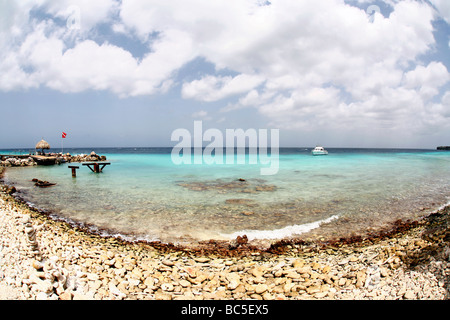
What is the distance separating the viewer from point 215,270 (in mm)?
5754

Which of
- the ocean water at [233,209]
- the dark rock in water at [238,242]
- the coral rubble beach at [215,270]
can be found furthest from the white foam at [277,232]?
the coral rubble beach at [215,270]

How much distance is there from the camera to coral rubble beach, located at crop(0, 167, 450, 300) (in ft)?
14.1

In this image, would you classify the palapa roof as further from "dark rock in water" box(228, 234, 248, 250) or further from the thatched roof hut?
"dark rock in water" box(228, 234, 248, 250)

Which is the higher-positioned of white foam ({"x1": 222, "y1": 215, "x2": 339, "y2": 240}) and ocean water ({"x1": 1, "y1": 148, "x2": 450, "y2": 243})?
ocean water ({"x1": 1, "y1": 148, "x2": 450, "y2": 243})

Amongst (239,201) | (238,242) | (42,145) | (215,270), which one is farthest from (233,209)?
(42,145)

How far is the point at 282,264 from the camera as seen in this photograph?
594cm

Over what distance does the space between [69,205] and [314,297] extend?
13.5m

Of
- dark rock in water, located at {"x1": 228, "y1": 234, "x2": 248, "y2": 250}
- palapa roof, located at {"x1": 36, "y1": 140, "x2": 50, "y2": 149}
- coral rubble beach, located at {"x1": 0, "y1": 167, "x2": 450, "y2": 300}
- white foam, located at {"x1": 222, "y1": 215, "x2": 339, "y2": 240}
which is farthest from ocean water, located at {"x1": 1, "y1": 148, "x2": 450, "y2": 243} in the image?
palapa roof, located at {"x1": 36, "y1": 140, "x2": 50, "y2": 149}

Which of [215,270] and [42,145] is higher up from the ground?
[42,145]

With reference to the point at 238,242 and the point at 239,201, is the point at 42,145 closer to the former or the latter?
the point at 239,201

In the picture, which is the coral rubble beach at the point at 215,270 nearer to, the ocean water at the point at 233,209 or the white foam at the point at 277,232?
the white foam at the point at 277,232

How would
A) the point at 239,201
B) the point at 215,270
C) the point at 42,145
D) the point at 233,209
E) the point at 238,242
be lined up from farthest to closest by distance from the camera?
the point at 42,145 → the point at 239,201 → the point at 233,209 → the point at 238,242 → the point at 215,270
